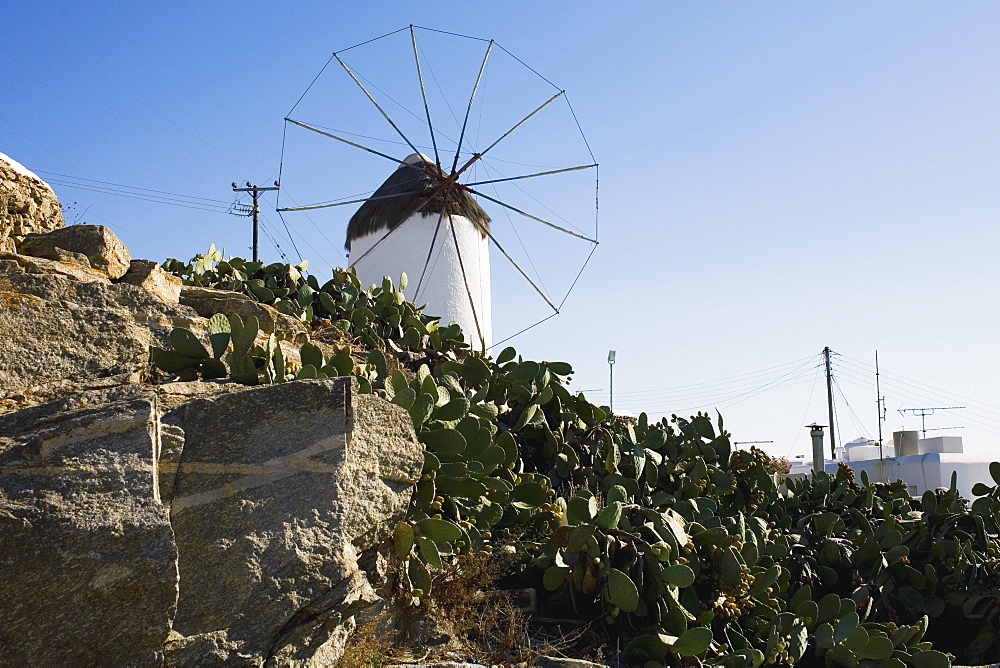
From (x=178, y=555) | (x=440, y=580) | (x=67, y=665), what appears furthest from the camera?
(x=440, y=580)

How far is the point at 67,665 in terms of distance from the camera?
2885 millimetres

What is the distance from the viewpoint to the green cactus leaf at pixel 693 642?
4.04 m

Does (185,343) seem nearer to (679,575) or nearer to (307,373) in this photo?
(307,373)

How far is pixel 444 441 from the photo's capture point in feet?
14.4

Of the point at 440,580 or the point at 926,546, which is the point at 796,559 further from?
the point at 440,580

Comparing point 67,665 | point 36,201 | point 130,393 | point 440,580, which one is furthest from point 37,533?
point 36,201

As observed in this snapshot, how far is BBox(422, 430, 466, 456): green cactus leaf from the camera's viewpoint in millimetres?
4391

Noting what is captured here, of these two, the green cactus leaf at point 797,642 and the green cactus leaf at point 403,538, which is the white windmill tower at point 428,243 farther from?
the green cactus leaf at point 403,538

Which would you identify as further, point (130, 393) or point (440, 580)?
point (440, 580)

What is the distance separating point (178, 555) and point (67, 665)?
1.56 feet

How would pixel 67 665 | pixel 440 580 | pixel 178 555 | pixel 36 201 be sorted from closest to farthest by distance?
pixel 67 665 → pixel 178 555 → pixel 440 580 → pixel 36 201

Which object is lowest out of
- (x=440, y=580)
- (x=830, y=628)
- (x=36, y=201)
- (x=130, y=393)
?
(x=830, y=628)

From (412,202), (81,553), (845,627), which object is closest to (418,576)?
(81,553)

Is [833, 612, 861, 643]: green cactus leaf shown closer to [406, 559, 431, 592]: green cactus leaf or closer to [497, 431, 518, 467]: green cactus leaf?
[497, 431, 518, 467]: green cactus leaf
